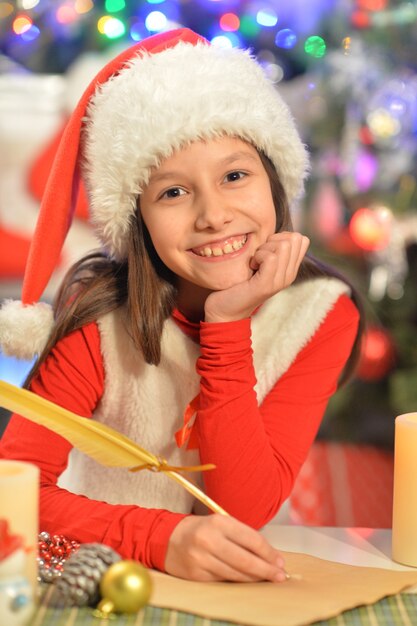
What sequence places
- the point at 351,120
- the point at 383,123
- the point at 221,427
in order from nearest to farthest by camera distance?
the point at 221,427, the point at 383,123, the point at 351,120

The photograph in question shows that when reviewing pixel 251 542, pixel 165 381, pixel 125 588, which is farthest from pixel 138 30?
pixel 125 588

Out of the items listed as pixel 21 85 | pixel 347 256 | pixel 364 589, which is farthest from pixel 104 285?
pixel 21 85

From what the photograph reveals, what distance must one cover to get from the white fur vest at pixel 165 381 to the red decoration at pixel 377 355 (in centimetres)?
164

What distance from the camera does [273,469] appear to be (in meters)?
1.27

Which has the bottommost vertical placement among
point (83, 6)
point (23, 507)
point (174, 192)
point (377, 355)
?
point (377, 355)

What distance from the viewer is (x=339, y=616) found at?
88cm

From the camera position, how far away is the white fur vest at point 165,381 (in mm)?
1441

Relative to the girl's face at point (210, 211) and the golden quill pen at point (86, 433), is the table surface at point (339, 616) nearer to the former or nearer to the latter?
the golden quill pen at point (86, 433)

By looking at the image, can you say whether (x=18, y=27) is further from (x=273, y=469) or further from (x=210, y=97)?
(x=273, y=469)

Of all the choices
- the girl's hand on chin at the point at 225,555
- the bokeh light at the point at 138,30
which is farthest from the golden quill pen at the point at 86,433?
the bokeh light at the point at 138,30

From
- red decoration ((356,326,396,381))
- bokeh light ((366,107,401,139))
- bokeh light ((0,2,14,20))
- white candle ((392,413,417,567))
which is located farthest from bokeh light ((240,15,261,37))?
white candle ((392,413,417,567))

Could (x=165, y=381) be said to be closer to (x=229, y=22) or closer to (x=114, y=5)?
(x=229, y=22)

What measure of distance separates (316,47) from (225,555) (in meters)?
2.37

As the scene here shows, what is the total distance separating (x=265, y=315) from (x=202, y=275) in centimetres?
20
